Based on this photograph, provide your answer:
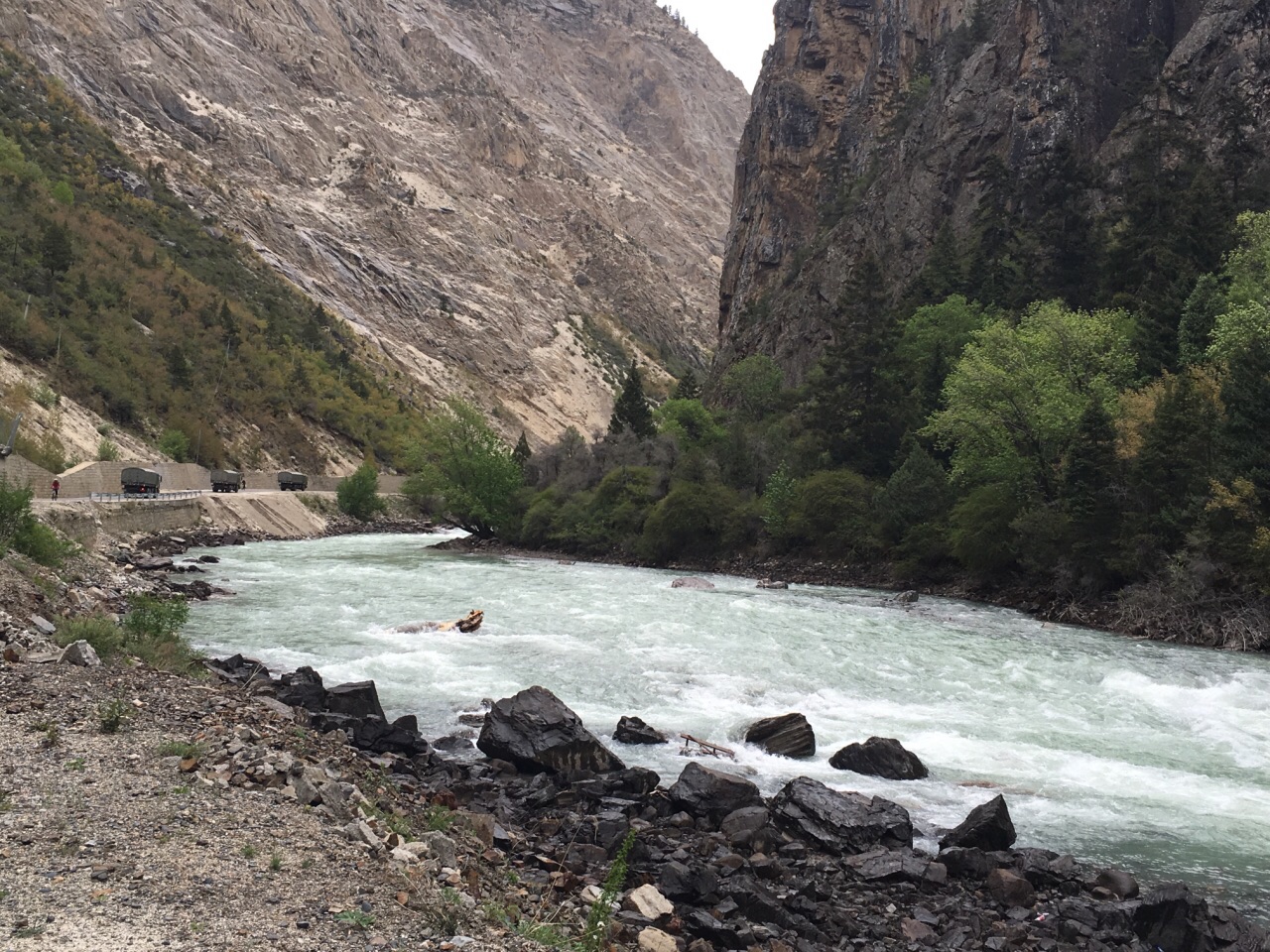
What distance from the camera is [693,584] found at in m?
35.9

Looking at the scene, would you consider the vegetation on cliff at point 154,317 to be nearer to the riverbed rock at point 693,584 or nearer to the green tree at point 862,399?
the riverbed rock at point 693,584

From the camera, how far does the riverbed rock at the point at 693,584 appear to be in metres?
35.0

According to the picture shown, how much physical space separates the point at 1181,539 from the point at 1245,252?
14.4m

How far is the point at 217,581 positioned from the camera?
30.5m

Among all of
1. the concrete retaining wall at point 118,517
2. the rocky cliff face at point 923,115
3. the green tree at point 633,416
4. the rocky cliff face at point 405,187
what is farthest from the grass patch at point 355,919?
the rocky cliff face at point 405,187

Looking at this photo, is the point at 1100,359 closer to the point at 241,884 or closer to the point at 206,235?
the point at 241,884

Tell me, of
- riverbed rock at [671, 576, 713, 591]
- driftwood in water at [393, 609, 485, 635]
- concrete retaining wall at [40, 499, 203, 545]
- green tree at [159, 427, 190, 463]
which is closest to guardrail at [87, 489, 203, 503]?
concrete retaining wall at [40, 499, 203, 545]

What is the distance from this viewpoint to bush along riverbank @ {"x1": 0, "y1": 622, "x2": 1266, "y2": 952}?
6.29 meters

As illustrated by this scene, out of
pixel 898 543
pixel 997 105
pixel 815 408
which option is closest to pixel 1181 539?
pixel 898 543

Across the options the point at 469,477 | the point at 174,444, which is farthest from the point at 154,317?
the point at 469,477

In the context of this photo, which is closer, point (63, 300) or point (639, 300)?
point (63, 300)

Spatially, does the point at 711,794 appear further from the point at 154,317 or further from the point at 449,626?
the point at 154,317

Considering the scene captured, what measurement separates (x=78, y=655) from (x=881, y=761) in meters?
10.9

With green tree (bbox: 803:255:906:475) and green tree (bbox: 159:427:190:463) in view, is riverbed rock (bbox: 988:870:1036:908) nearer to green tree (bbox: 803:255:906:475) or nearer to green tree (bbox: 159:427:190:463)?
green tree (bbox: 803:255:906:475)
